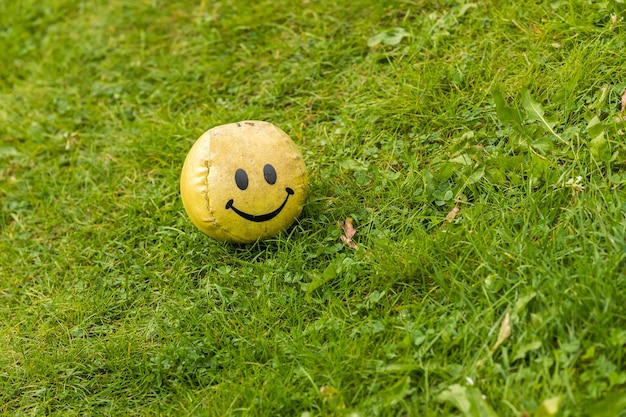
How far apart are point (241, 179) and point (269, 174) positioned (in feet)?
0.43

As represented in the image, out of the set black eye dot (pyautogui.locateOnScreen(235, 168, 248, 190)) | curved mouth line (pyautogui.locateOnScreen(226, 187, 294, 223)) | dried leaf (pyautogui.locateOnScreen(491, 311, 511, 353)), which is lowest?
dried leaf (pyautogui.locateOnScreen(491, 311, 511, 353))

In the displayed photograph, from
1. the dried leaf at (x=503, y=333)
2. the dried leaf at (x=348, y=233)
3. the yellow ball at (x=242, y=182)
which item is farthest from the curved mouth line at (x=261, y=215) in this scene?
the dried leaf at (x=503, y=333)

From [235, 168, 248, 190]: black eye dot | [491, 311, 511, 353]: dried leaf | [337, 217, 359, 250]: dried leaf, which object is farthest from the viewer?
[337, 217, 359, 250]: dried leaf

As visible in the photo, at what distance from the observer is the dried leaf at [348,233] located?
3.43 m

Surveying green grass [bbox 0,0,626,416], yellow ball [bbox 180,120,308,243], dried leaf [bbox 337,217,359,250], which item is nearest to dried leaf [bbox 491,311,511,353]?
green grass [bbox 0,0,626,416]

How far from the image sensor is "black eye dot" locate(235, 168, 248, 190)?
3244 millimetres

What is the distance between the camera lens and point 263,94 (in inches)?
177

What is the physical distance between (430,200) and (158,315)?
142 centimetres

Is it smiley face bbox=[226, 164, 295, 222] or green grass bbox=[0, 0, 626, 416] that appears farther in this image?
smiley face bbox=[226, 164, 295, 222]

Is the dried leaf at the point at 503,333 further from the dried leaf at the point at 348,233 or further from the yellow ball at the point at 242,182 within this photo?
the yellow ball at the point at 242,182

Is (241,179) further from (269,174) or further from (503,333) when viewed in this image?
(503,333)

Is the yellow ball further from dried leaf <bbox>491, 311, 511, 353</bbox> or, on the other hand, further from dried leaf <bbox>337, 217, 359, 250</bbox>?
dried leaf <bbox>491, 311, 511, 353</bbox>

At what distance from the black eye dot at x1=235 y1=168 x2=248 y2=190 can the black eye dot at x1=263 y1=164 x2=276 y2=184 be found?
0.09 meters

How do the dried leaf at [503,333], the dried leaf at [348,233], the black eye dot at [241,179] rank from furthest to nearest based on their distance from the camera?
the dried leaf at [348,233] < the black eye dot at [241,179] < the dried leaf at [503,333]
